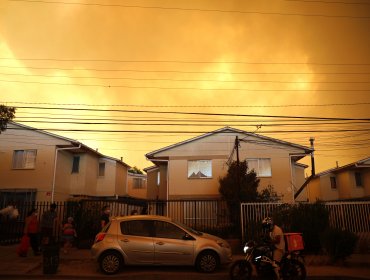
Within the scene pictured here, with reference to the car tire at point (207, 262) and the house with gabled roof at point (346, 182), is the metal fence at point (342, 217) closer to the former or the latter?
the car tire at point (207, 262)

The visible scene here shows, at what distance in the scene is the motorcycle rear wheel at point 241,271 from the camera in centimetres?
912

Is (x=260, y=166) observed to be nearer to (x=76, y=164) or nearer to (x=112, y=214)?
(x=112, y=214)

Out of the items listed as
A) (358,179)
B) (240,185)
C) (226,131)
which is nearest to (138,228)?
(240,185)

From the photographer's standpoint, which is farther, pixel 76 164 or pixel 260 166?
pixel 76 164

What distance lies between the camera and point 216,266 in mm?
10617

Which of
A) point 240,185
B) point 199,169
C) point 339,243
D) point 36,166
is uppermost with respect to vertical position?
point 36,166

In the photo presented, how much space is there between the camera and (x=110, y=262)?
1049cm

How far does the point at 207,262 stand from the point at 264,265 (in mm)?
1896

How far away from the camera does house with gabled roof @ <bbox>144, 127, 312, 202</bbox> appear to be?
24562 millimetres

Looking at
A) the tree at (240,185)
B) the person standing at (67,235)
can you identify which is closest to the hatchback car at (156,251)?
the person standing at (67,235)

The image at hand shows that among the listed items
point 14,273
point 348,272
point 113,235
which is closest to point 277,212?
point 348,272

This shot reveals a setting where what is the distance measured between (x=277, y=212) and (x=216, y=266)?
5.07 meters

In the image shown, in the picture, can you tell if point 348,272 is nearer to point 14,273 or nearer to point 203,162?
point 14,273

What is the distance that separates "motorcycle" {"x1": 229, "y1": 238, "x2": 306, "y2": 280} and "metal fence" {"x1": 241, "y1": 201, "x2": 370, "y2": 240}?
18.1 feet
